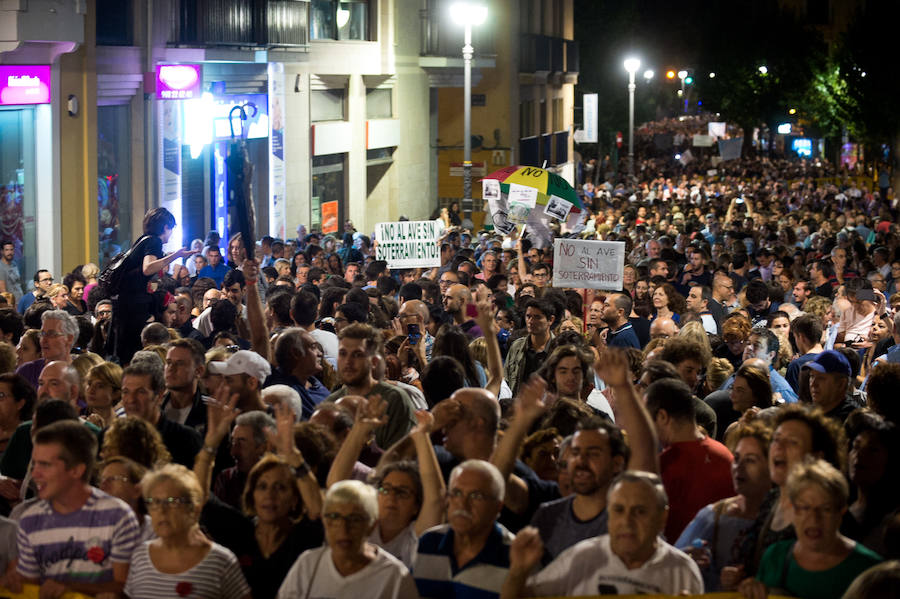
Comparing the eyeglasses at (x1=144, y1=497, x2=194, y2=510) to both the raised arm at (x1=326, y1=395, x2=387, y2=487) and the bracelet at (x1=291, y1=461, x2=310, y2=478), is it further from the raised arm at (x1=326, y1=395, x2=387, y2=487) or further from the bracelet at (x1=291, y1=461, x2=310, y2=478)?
the raised arm at (x1=326, y1=395, x2=387, y2=487)

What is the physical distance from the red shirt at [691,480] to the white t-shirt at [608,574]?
50.5 inches

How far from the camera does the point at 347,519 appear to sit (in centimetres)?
554

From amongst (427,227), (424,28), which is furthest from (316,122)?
(427,227)

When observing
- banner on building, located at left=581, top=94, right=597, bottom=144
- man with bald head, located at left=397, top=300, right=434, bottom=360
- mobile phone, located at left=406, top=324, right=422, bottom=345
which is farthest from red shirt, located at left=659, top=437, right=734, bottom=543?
banner on building, located at left=581, top=94, right=597, bottom=144

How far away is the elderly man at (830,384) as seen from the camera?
8570 mm

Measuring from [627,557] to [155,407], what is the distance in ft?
10.9

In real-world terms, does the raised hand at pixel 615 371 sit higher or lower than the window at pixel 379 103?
lower

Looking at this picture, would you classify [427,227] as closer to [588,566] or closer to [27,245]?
[27,245]

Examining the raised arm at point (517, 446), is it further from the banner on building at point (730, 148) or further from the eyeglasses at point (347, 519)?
the banner on building at point (730, 148)

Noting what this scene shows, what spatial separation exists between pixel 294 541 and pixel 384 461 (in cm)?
73

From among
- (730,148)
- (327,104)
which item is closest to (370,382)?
(327,104)

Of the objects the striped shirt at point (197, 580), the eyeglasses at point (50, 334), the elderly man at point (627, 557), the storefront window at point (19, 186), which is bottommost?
the striped shirt at point (197, 580)

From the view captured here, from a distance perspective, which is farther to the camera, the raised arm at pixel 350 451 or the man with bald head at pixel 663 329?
the man with bald head at pixel 663 329

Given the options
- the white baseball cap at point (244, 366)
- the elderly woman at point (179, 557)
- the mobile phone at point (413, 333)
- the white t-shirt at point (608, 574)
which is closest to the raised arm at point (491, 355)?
the white baseball cap at point (244, 366)
